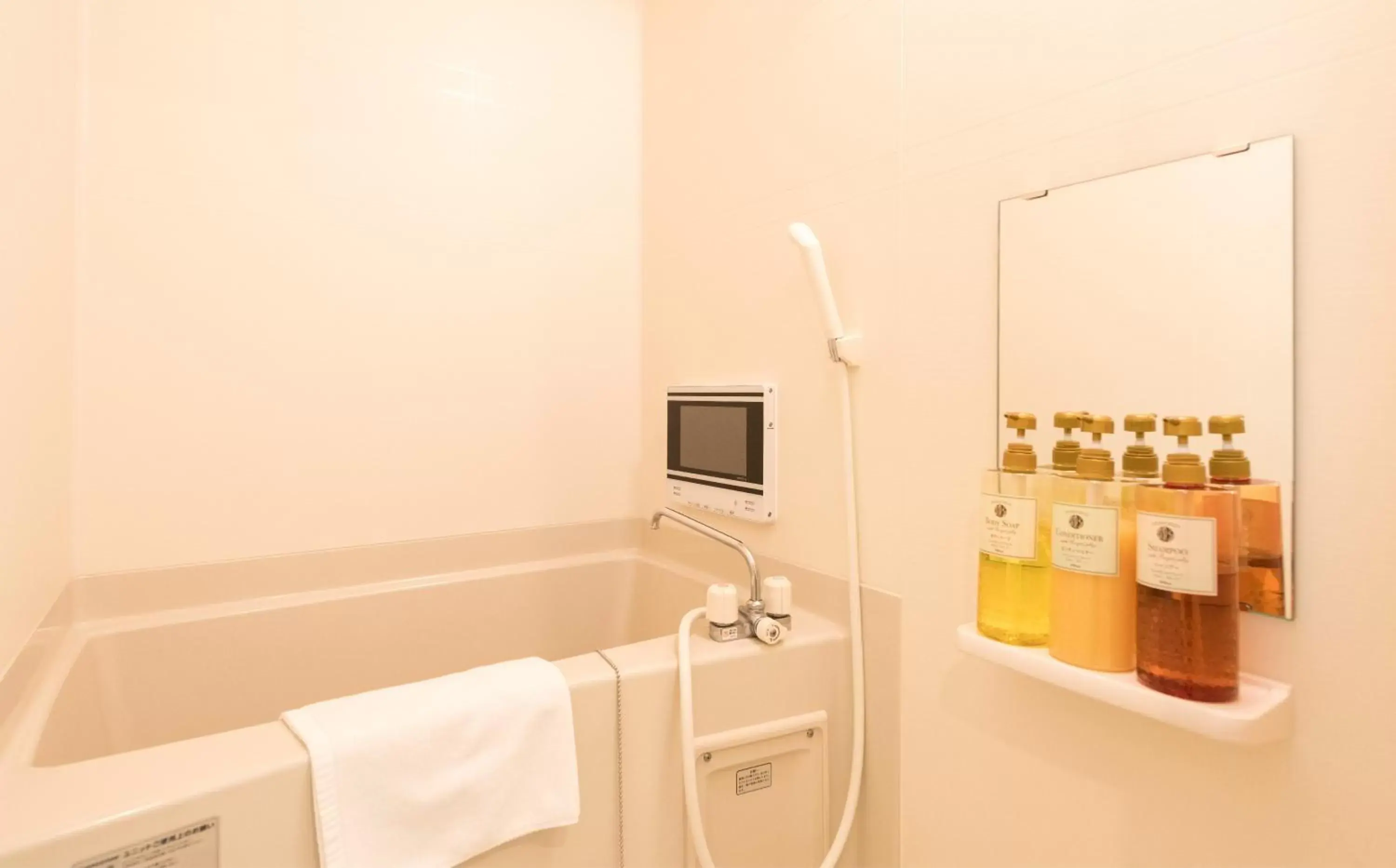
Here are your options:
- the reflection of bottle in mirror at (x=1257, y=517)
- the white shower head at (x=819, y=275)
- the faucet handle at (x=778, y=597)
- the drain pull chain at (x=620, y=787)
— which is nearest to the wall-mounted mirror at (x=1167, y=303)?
the reflection of bottle in mirror at (x=1257, y=517)

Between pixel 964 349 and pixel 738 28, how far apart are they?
962 millimetres

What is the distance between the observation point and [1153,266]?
31.7 inches

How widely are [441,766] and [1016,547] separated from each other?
0.75 m

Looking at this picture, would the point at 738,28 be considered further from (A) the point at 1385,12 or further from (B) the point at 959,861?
(B) the point at 959,861

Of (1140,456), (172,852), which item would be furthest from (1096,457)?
(172,852)

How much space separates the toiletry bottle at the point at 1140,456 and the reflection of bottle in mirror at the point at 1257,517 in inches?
2.0

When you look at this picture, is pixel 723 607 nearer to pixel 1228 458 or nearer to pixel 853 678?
pixel 853 678

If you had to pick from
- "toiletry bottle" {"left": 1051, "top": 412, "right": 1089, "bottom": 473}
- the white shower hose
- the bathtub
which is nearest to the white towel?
the bathtub

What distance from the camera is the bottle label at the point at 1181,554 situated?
2.11ft

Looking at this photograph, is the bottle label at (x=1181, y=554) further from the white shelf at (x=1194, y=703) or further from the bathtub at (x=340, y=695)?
the bathtub at (x=340, y=695)

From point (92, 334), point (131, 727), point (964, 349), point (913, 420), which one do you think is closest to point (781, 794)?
point (913, 420)

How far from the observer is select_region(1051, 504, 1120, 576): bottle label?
0.72 m

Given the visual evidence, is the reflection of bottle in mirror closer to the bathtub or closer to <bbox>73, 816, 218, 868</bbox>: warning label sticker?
the bathtub

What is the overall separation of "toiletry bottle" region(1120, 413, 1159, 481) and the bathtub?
0.59 m
